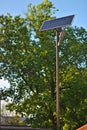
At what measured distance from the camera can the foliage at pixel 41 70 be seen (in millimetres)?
31297

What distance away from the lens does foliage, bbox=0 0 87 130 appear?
103 ft


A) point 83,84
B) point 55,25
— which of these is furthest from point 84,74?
point 55,25

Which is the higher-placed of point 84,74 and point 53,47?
point 53,47

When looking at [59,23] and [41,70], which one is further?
[41,70]

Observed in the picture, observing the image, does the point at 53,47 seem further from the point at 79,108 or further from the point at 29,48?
the point at 79,108

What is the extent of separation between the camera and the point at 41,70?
3184 cm

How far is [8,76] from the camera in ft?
111

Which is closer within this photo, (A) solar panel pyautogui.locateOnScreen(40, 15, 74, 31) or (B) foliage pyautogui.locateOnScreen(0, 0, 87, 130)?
(A) solar panel pyautogui.locateOnScreen(40, 15, 74, 31)

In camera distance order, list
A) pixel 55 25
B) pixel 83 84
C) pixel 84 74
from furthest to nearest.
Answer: pixel 84 74 → pixel 83 84 → pixel 55 25

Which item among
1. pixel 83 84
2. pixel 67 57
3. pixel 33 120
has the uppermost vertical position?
pixel 67 57

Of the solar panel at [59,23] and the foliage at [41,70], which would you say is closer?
the solar panel at [59,23]

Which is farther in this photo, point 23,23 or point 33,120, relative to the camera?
point 23,23

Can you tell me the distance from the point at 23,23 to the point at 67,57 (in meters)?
5.72

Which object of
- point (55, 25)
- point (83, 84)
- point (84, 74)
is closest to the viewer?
point (55, 25)
